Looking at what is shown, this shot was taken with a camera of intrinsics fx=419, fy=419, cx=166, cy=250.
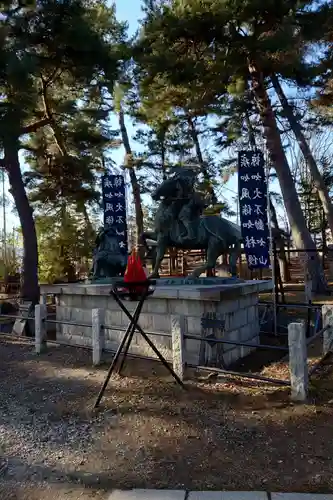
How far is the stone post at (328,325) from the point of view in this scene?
534 cm

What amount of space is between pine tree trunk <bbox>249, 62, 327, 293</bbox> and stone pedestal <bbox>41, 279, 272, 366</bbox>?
18.7ft

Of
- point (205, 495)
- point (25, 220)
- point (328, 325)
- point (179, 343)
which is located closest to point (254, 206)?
point (328, 325)

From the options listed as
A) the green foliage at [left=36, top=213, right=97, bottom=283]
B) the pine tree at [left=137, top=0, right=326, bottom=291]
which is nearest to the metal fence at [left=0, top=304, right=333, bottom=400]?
the pine tree at [left=137, top=0, right=326, bottom=291]

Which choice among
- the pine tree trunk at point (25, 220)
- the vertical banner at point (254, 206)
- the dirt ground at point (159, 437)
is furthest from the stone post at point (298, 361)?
the pine tree trunk at point (25, 220)

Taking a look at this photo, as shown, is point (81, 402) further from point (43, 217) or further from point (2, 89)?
point (43, 217)

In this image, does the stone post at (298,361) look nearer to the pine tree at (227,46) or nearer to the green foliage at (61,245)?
the pine tree at (227,46)

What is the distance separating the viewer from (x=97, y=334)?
585cm

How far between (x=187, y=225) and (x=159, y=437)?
4.05m

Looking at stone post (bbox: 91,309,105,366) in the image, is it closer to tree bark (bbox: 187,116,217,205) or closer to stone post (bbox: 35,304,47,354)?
stone post (bbox: 35,304,47,354)

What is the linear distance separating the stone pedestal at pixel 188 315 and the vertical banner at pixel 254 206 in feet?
6.51

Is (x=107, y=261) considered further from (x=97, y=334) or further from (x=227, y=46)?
(x=227, y=46)

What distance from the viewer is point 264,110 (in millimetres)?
12281

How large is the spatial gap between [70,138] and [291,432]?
35.7 feet

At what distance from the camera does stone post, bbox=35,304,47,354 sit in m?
7.02
